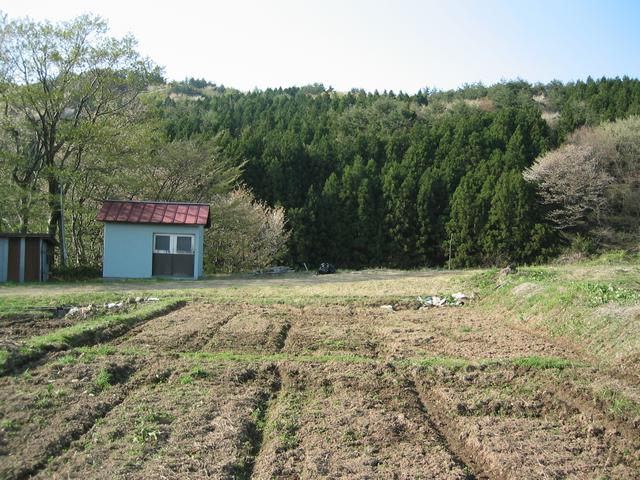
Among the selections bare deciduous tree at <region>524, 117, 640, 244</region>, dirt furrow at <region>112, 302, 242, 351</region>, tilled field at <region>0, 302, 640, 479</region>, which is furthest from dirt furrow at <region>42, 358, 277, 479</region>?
bare deciduous tree at <region>524, 117, 640, 244</region>

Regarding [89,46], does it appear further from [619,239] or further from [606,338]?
[619,239]

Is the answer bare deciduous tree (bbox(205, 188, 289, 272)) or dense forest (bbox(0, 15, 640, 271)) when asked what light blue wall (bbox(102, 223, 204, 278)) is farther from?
bare deciduous tree (bbox(205, 188, 289, 272))

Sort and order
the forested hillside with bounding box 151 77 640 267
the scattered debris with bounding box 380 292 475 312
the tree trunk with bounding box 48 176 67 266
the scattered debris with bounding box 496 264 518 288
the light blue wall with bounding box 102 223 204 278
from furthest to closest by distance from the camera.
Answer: the forested hillside with bounding box 151 77 640 267 → the tree trunk with bounding box 48 176 67 266 → the light blue wall with bounding box 102 223 204 278 → the scattered debris with bounding box 496 264 518 288 → the scattered debris with bounding box 380 292 475 312

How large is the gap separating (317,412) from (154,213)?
17.4m

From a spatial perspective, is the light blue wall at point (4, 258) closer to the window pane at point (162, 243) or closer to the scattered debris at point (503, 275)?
the window pane at point (162, 243)

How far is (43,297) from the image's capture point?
567 inches

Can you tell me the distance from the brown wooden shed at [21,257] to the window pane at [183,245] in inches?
175

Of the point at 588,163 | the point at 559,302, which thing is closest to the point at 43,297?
the point at 559,302

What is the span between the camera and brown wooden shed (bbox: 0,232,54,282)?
1989 centimetres

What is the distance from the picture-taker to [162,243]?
21828 millimetres

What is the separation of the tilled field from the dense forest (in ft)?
55.8

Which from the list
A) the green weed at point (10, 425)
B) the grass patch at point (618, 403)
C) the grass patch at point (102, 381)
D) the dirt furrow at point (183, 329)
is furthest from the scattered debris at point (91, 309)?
the grass patch at point (618, 403)

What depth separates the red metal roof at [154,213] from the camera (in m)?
21.3

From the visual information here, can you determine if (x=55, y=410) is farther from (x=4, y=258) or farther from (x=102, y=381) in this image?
(x=4, y=258)
